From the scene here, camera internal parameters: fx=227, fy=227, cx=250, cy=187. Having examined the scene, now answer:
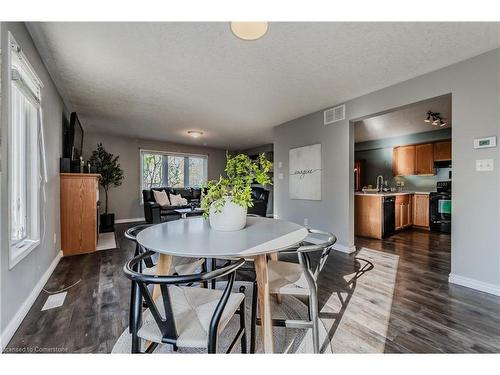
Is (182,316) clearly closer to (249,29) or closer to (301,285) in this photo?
(301,285)

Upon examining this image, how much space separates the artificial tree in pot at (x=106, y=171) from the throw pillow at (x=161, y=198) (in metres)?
1.12

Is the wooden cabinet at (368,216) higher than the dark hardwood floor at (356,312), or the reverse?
the wooden cabinet at (368,216)

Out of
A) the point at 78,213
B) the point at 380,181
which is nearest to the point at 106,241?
the point at 78,213

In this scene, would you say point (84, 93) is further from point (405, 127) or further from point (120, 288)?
point (405, 127)

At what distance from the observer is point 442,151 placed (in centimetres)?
509

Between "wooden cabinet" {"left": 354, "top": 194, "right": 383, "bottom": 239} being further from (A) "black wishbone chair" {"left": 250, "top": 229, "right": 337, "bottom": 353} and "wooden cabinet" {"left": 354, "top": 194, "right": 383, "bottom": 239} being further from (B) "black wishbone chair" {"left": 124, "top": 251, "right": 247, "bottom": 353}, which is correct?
(B) "black wishbone chair" {"left": 124, "top": 251, "right": 247, "bottom": 353}

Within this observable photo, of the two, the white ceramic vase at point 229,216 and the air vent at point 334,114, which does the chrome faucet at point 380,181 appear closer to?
the air vent at point 334,114

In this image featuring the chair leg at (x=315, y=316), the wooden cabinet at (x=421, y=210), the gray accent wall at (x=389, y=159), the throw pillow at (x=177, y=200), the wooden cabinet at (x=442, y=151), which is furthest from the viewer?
the throw pillow at (x=177, y=200)

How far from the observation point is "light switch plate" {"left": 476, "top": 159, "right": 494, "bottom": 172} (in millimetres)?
2188

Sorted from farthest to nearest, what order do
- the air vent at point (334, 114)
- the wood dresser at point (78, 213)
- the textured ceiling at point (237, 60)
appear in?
the air vent at point (334, 114) < the wood dresser at point (78, 213) < the textured ceiling at point (237, 60)

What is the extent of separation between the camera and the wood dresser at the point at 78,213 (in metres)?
3.32

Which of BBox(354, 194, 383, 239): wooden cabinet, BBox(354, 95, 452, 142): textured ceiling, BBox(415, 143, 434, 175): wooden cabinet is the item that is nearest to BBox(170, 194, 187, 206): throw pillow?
BBox(354, 194, 383, 239): wooden cabinet

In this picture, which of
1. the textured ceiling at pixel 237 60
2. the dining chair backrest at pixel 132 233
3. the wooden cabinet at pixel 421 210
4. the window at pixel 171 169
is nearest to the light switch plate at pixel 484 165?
the textured ceiling at pixel 237 60
